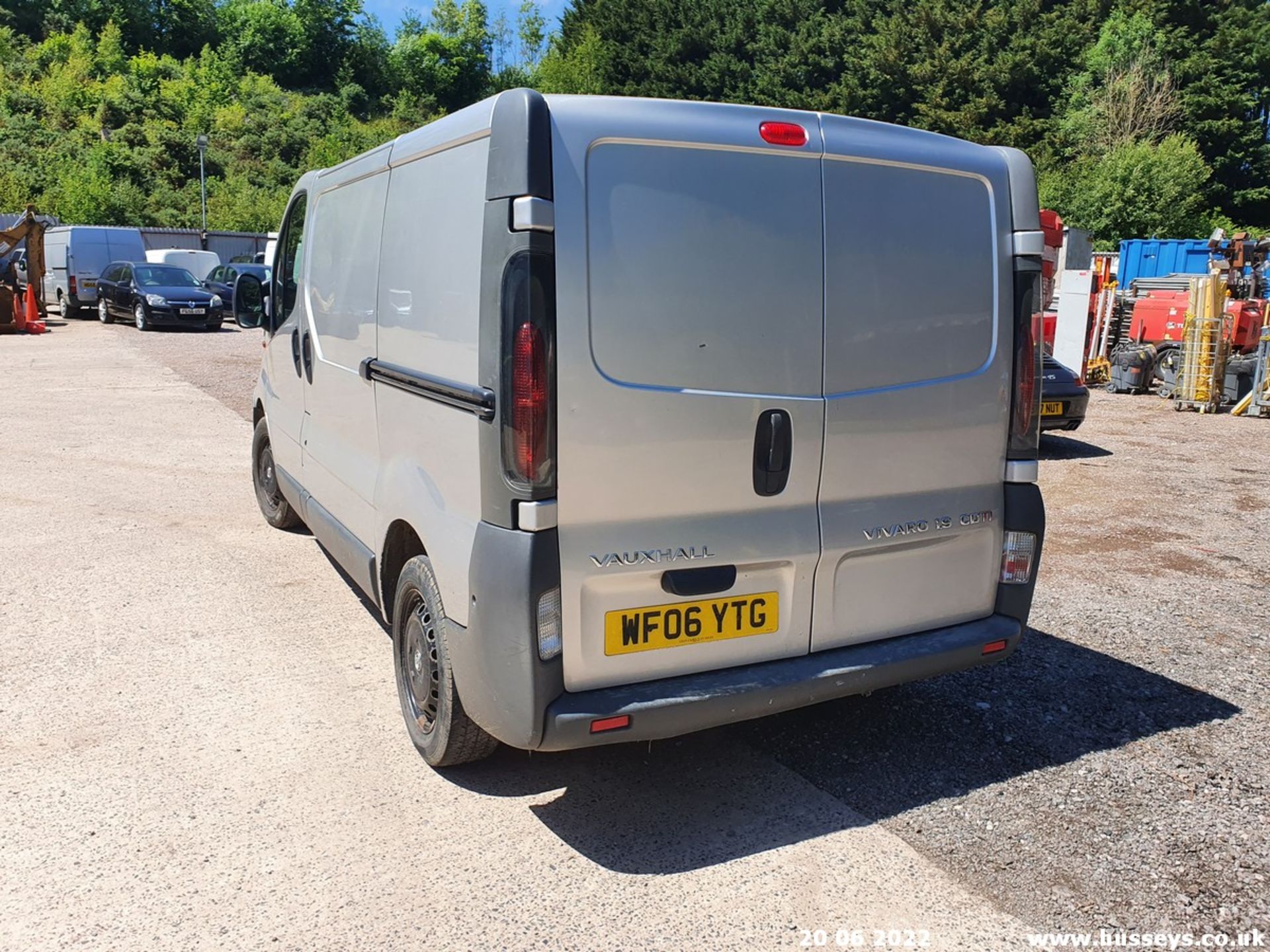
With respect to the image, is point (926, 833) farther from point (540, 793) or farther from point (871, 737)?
point (540, 793)

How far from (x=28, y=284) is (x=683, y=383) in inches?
964

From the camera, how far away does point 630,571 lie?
3.07 metres

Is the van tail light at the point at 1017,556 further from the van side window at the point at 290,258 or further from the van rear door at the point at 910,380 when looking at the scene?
the van side window at the point at 290,258

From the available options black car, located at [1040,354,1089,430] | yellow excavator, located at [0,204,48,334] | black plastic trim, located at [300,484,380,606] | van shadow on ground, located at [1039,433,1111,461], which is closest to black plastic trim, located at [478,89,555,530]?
black plastic trim, located at [300,484,380,606]

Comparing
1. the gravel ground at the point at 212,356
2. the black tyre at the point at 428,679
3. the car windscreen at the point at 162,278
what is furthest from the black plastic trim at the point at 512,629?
the car windscreen at the point at 162,278

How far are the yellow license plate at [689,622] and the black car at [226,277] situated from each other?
24.4 meters

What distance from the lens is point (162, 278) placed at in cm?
2367

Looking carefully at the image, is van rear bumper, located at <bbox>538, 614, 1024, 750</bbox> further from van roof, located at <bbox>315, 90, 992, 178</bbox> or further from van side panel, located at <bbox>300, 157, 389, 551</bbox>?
van roof, located at <bbox>315, 90, 992, 178</bbox>

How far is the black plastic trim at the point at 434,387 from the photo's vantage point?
2.99m

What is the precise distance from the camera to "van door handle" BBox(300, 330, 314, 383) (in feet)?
17.0

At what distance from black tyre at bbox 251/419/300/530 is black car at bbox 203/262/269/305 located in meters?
19.6

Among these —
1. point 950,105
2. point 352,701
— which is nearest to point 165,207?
point 950,105

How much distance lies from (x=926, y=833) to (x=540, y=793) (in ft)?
4.40

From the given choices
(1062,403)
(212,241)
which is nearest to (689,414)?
(1062,403)
